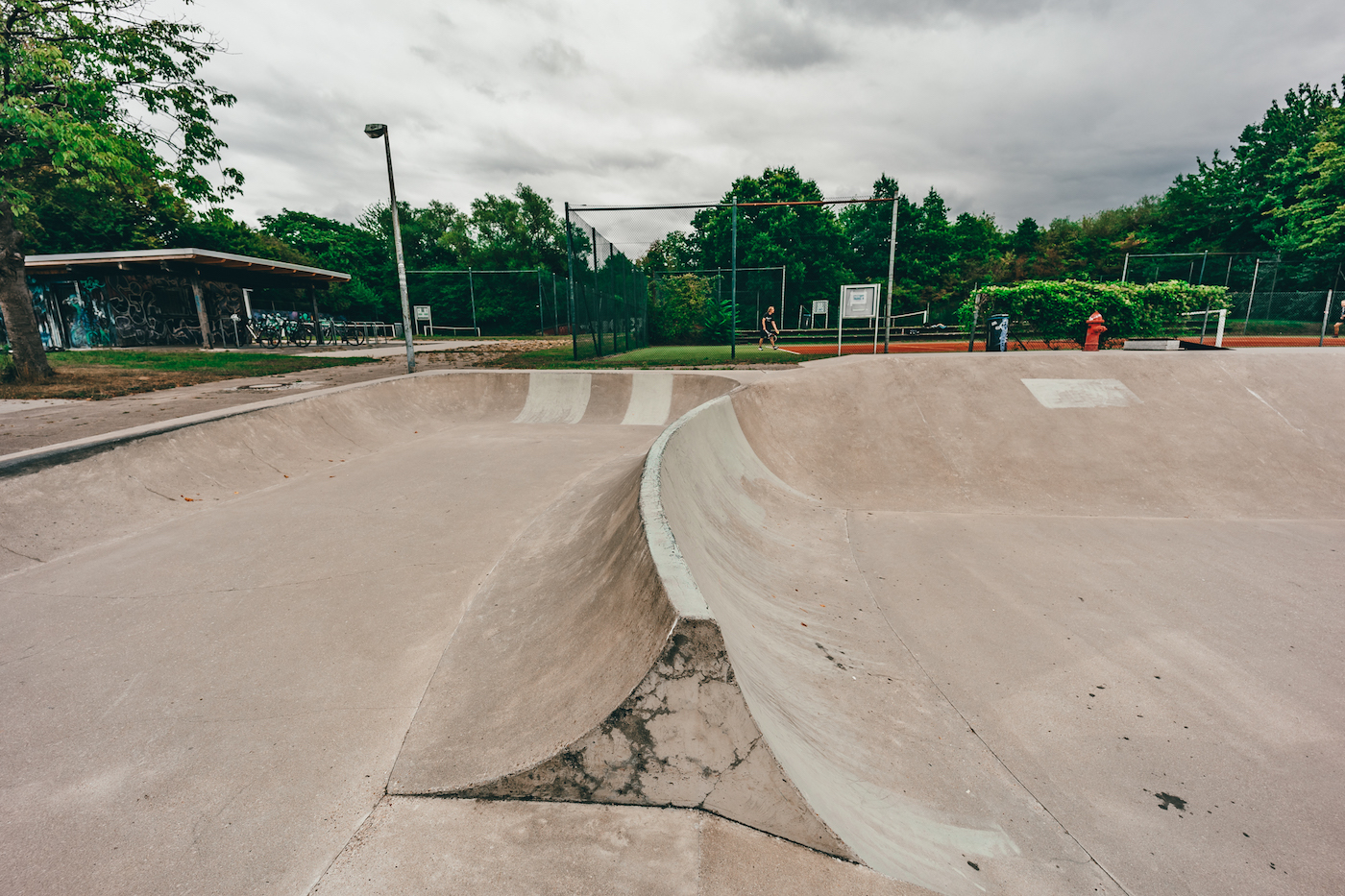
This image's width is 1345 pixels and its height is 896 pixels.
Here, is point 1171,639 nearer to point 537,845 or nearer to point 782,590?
point 782,590

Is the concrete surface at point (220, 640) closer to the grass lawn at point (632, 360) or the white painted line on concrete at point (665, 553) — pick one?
the white painted line on concrete at point (665, 553)

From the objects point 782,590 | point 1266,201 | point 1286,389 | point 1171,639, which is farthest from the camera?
point 1266,201

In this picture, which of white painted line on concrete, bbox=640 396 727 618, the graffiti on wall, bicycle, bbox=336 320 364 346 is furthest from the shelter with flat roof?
white painted line on concrete, bbox=640 396 727 618

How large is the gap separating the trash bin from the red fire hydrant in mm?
1635

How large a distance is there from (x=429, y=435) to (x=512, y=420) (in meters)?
1.41

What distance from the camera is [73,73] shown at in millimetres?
9109

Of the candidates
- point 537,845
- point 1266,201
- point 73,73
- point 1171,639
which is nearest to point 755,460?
point 1171,639

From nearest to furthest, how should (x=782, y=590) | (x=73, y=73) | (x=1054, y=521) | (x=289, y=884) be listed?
1. (x=289, y=884)
2. (x=782, y=590)
3. (x=1054, y=521)
4. (x=73, y=73)

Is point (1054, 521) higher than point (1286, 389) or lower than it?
lower

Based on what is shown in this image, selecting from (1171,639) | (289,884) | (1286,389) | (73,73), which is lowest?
Result: (1171,639)

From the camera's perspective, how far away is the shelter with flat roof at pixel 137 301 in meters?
19.2

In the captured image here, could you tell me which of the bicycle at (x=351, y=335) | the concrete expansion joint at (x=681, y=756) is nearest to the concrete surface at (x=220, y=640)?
the concrete expansion joint at (x=681, y=756)

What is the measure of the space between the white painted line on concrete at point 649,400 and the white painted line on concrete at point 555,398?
33.3 inches

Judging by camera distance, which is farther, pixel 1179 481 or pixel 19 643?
pixel 1179 481
